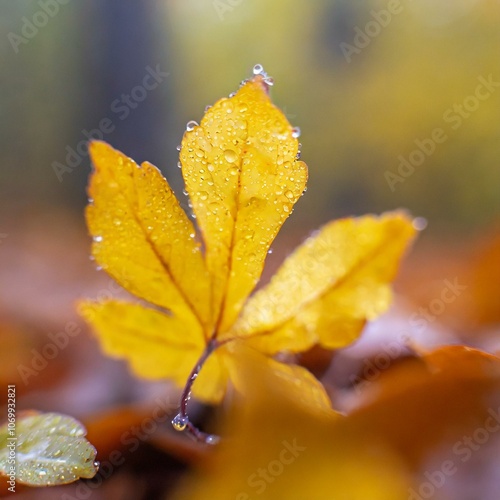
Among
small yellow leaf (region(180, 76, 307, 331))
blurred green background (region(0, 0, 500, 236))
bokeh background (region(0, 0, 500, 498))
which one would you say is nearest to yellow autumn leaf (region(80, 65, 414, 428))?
small yellow leaf (region(180, 76, 307, 331))

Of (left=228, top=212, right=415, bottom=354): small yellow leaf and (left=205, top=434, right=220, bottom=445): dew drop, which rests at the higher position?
(left=228, top=212, right=415, bottom=354): small yellow leaf

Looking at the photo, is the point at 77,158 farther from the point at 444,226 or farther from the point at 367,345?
the point at 367,345

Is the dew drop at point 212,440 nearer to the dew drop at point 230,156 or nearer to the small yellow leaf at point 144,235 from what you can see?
the small yellow leaf at point 144,235

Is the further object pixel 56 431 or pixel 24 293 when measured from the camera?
pixel 24 293

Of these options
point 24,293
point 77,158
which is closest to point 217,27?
point 77,158

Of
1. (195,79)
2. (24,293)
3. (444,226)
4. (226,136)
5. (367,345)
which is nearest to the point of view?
(226,136)

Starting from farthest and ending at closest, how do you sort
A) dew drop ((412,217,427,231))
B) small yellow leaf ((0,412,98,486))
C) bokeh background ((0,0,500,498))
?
1. bokeh background ((0,0,500,498))
2. dew drop ((412,217,427,231))
3. small yellow leaf ((0,412,98,486))

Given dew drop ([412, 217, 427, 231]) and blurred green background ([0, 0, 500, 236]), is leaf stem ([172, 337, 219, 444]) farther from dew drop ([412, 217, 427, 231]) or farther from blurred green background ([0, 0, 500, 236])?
blurred green background ([0, 0, 500, 236])
